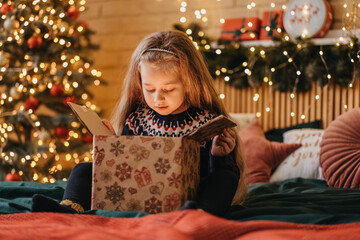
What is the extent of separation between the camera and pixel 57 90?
9.37 ft

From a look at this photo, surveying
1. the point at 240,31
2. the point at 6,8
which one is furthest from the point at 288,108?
the point at 6,8

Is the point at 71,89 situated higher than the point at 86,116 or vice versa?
the point at 71,89

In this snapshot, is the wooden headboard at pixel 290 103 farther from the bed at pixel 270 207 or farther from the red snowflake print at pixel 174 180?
the red snowflake print at pixel 174 180

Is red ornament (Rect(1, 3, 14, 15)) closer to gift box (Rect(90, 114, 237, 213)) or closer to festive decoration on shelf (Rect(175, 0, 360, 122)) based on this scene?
festive decoration on shelf (Rect(175, 0, 360, 122))

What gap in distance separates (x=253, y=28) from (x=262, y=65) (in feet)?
0.87

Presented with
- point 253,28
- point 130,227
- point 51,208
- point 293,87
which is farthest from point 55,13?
point 130,227

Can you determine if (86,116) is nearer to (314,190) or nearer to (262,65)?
(314,190)

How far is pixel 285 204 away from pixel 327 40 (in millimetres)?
1476

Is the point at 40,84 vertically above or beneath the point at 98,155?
above

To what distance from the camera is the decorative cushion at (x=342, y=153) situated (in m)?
1.90

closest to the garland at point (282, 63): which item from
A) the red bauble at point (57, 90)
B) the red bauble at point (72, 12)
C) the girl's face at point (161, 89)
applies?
the red bauble at point (72, 12)

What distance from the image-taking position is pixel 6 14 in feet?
9.55

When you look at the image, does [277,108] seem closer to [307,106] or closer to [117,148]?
[307,106]

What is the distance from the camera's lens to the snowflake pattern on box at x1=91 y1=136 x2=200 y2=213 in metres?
1.14
